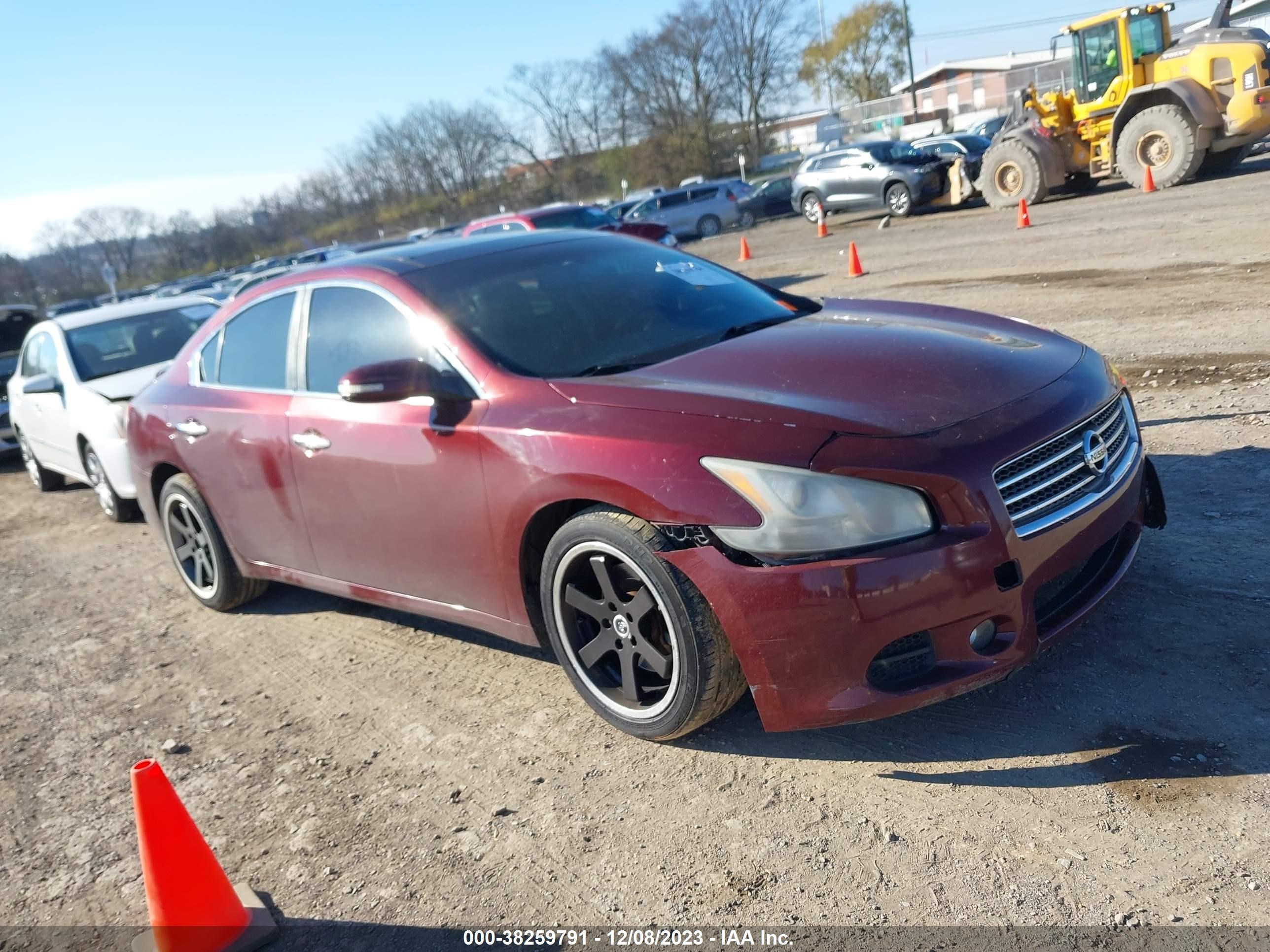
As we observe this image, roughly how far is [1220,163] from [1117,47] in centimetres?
330

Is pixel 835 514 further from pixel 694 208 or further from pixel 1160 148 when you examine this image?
pixel 694 208

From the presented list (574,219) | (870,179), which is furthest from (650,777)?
(870,179)

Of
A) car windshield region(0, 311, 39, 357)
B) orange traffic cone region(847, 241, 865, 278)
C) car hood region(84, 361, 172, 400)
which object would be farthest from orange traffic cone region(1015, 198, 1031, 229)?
car windshield region(0, 311, 39, 357)

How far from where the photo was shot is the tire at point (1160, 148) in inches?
694

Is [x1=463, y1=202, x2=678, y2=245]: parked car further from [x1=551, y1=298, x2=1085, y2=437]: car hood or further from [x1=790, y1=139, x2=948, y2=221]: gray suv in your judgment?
[x1=551, y1=298, x2=1085, y2=437]: car hood

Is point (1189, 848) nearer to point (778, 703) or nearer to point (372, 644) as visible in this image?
point (778, 703)

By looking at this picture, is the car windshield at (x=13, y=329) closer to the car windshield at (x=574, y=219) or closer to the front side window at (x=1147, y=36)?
the car windshield at (x=574, y=219)

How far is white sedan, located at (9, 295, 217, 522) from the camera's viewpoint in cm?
782

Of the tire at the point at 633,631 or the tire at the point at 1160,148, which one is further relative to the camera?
the tire at the point at 1160,148

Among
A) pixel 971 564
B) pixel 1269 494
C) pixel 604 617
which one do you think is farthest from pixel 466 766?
pixel 1269 494

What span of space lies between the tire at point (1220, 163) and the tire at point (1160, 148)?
0.88 meters

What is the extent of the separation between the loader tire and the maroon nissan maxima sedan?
16972 millimetres

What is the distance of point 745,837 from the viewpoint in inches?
117

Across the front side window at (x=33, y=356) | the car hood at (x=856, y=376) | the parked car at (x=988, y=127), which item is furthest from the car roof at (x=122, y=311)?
the parked car at (x=988, y=127)
